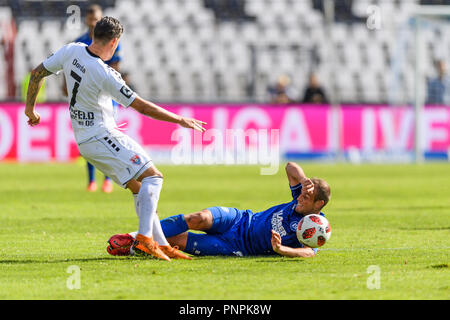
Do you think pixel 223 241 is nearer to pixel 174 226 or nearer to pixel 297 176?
pixel 174 226

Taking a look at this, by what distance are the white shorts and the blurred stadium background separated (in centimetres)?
1485

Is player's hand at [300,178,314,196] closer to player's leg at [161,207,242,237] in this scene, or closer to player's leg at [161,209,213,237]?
player's leg at [161,207,242,237]

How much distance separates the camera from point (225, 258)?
7.39 meters

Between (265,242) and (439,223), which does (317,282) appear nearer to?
(265,242)

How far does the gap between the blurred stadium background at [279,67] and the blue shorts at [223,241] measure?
48.1ft

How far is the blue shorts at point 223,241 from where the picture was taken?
24.7 ft

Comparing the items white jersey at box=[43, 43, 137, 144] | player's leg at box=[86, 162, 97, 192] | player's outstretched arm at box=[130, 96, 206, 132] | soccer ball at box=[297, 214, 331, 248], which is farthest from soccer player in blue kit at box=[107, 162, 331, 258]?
player's leg at box=[86, 162, 97, 192]

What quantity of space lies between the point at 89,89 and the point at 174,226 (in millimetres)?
1394

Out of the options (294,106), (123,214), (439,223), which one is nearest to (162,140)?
(294,106)

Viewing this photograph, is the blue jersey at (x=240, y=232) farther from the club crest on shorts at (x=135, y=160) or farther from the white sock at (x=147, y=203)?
the club crest on shorts at (x=135, y=160)

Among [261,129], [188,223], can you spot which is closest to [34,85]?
[188,223]

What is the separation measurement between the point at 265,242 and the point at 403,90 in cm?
2040

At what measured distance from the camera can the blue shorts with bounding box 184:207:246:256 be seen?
7.54 m

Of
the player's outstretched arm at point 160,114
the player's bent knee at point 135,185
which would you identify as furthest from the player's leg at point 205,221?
the player's outstretched arm at point 160,114
